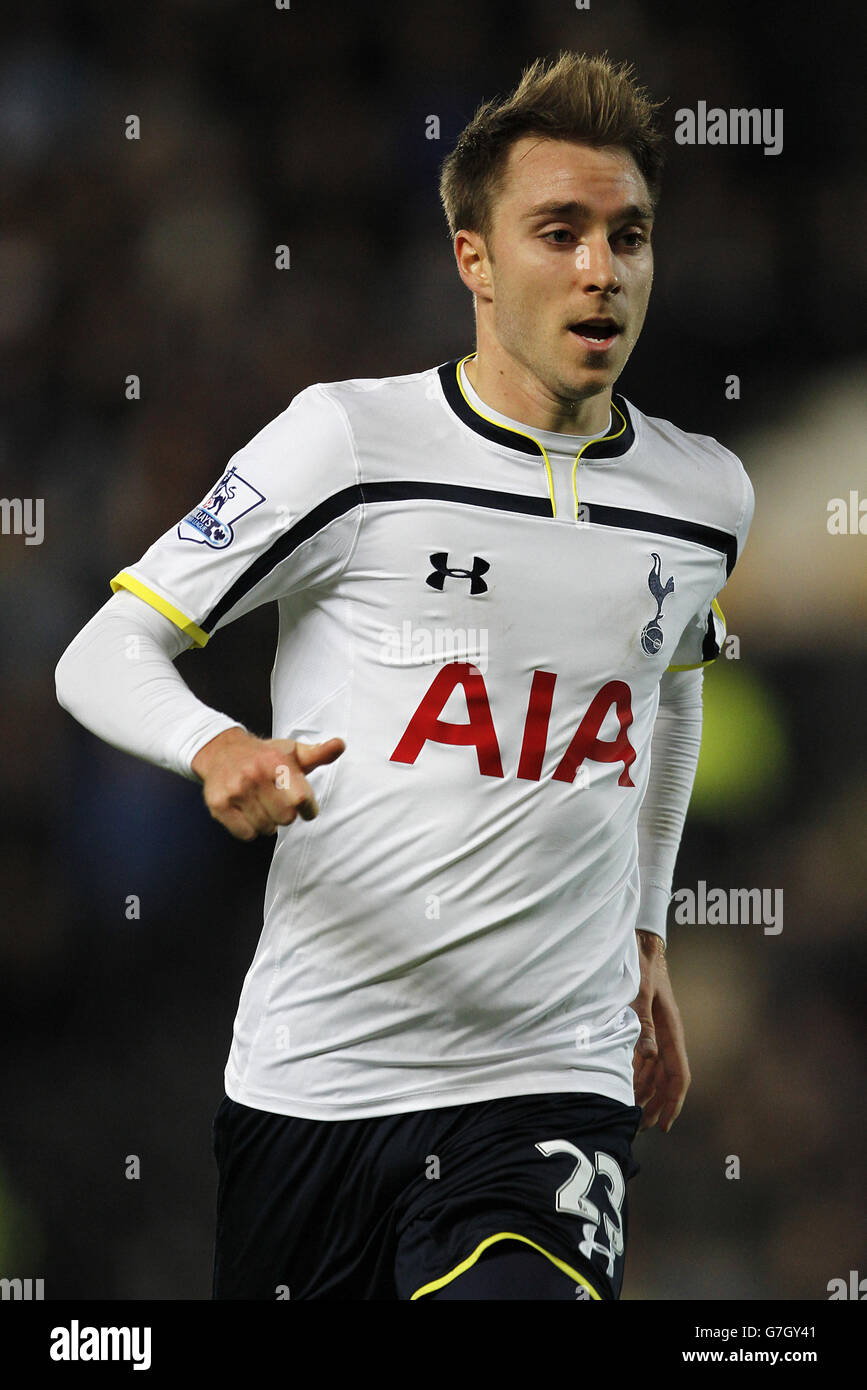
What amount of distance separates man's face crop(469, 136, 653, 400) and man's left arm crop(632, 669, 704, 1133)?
55 centimetres

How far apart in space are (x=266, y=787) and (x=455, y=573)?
20.6 inches

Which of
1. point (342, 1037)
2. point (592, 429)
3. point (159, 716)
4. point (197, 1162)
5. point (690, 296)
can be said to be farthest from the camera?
point (690, 296)

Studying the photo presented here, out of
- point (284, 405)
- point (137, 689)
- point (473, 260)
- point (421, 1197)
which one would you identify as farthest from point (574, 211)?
point (284, 405)

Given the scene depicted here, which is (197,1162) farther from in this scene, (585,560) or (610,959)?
(585,560)

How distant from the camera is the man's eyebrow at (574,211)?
1.73 meters

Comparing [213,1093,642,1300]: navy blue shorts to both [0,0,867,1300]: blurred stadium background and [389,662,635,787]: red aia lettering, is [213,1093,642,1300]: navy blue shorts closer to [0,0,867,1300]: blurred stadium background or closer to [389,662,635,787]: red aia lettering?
[389,662,635,787]: red aia lettering

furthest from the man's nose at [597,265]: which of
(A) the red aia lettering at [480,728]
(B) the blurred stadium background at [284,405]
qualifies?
(B) the blurred stadium background at [284,405]

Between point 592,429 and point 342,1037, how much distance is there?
31.4 inches

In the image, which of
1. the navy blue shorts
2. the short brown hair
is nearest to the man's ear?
the short brown hair

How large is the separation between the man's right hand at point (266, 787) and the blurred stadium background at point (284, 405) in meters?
1.69

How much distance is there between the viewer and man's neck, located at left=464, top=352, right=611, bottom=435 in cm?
178

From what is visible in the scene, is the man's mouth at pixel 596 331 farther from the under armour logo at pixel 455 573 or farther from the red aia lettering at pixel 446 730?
the red aia lettering at pixel 446 730

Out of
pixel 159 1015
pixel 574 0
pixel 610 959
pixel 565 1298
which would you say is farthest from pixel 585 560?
pixel 574 0

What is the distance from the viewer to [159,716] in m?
1.46
